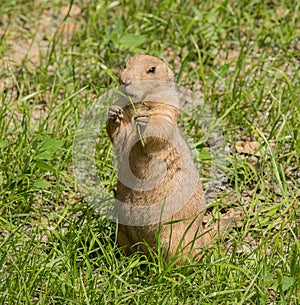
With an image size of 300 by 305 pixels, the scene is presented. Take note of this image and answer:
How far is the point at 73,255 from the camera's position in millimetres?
4133

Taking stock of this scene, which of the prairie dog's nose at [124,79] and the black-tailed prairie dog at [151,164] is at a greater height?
the prairie dog's nose at [124,79]

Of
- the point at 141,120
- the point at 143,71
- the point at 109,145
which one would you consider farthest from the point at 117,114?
the point at 109,145

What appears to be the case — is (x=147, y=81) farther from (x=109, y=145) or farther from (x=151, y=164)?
(x=109, y=145)

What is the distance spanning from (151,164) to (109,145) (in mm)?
1261

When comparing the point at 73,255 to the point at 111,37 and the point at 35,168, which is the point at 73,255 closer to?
the point at 35,168

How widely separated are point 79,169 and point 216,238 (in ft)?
4.02

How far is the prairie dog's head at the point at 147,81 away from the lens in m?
3.99

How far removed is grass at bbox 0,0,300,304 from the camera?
4.02 m

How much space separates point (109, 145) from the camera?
525cm

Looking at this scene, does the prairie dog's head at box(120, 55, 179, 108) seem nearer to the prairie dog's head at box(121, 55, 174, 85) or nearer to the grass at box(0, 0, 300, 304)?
the prairie dog's head at box(121, 55, 174, 85)

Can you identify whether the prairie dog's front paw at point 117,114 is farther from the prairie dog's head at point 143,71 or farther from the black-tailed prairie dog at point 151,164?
the prairie dog's head at point 143,71

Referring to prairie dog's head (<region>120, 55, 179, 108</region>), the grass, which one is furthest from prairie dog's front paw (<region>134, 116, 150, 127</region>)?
the grass

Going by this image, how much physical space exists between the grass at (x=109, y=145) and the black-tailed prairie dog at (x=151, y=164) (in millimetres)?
164

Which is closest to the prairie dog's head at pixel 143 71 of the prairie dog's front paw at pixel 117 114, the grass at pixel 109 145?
the prairie dog's front paw at pixel 117 114
